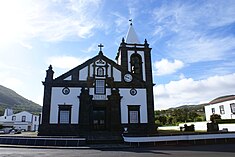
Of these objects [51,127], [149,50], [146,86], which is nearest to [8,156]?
[51,127]

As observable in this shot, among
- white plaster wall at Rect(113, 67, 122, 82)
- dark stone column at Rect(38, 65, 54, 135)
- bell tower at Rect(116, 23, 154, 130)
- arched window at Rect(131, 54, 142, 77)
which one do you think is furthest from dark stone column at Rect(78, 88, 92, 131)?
arched window at Rect(131, 54, 142, 77)

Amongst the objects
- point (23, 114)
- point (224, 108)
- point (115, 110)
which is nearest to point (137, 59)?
point (115, 110)

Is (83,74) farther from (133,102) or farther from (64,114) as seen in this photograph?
(133,102)

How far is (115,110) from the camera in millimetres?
23391

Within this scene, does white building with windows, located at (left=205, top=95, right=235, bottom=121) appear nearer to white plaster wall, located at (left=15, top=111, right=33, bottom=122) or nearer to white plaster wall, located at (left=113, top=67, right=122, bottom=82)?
white plaster wall, located at (left=113, top=67, right=122, bottom=82)

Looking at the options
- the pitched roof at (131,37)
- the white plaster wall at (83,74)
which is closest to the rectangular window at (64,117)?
the white plaster wall at (83,74)

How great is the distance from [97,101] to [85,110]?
1690mm

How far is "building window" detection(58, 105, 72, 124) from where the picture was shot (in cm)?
2277

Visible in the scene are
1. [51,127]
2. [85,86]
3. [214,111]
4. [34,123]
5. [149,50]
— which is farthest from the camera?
[34,123]

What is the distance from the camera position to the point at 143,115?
78.9ft

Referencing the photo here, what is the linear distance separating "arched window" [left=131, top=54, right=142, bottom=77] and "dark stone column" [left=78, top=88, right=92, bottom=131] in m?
7.25

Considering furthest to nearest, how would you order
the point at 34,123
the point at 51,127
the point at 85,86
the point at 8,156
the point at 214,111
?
the point at 34,123 → the point at 214,111 → the point at 85,86 → the point at 51,127 → the point at 8,156

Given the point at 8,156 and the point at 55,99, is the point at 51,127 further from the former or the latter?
the point at 8,156

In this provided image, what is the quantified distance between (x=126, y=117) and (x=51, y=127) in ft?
27.1
